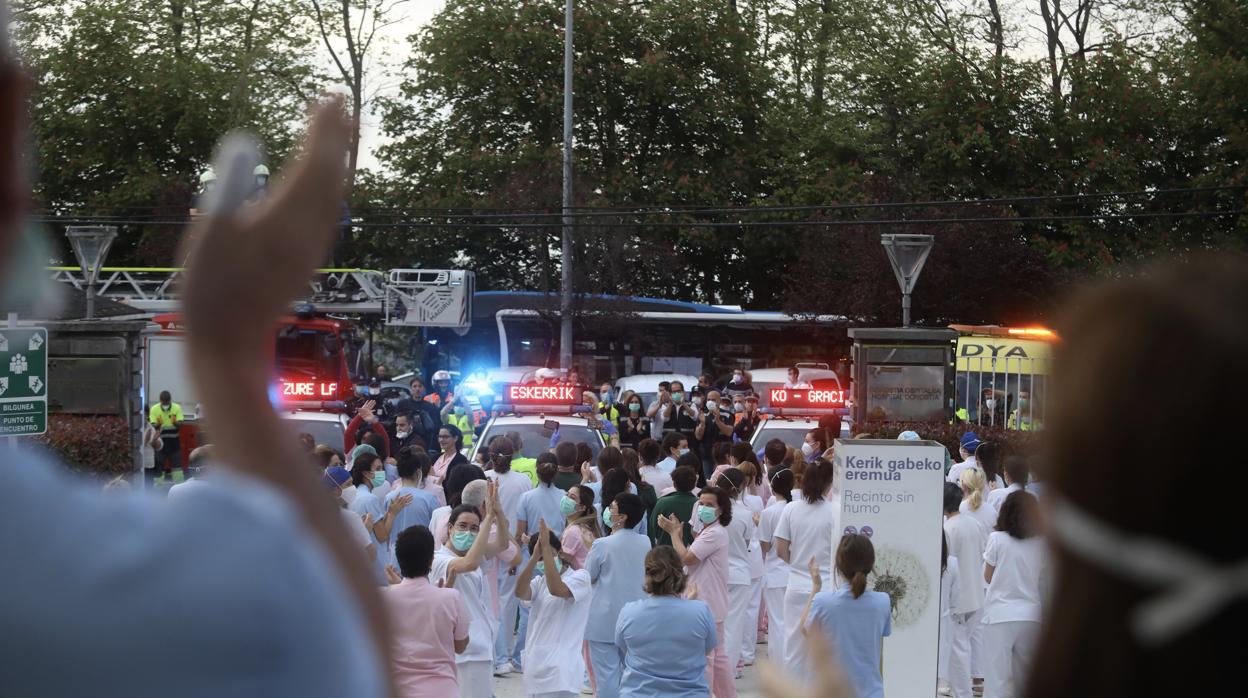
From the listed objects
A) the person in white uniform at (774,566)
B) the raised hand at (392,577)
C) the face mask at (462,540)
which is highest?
the face mask at (462,540)

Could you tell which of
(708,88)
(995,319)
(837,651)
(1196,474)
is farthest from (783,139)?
(1196,474)

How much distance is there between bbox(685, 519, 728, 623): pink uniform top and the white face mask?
10.2 metres

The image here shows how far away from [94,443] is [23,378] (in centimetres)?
582

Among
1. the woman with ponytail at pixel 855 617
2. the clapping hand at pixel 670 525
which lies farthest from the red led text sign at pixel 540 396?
the woman with ponytail at pixel 855 617

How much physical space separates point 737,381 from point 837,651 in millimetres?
20814

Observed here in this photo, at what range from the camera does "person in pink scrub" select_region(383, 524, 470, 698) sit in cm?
779

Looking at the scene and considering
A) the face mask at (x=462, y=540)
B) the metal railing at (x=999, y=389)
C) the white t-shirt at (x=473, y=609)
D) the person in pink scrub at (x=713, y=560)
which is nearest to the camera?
the white t-shirt at (x=473, y=609)

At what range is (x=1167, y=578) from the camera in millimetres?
1069

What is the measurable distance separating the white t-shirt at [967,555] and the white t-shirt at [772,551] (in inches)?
68.2

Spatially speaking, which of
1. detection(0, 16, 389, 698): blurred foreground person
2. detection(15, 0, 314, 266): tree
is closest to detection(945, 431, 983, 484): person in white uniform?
detection(0, 16, 389, 698): blurred foreground person

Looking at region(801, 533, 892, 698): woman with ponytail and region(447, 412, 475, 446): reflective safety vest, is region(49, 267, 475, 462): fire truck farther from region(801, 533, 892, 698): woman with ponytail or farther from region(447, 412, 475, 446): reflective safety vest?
region(801, 533, 892, 698): woman with ponytail

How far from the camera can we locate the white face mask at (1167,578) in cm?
105

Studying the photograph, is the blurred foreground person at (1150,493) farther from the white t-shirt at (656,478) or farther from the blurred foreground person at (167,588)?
the white t-shirt at (656,478)

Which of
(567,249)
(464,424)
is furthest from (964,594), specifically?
(567,249)
